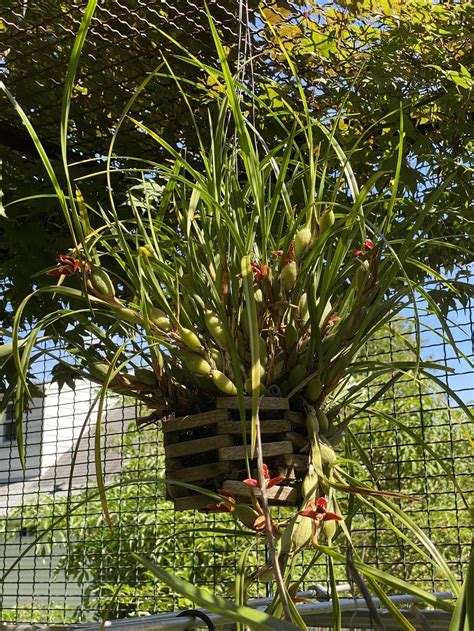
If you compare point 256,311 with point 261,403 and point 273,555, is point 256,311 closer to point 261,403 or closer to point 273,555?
point 261,403

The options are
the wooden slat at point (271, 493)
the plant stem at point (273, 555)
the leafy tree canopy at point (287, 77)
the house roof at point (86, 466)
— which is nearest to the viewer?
the plant stem at point (273, 555)

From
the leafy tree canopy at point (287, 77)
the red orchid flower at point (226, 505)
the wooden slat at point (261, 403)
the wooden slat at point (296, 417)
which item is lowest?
the red orchid flower at point (226, 505)

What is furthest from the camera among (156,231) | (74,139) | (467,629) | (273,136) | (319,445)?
(74,139)

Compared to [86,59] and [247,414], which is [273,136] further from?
[247,414]

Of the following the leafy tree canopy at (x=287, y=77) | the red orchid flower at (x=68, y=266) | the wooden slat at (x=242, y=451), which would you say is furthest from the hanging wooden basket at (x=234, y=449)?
the leafy tree canopy at (x=287, y=77)

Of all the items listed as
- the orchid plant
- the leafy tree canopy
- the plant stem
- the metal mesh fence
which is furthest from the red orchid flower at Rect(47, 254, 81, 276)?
the leafy tree canopy

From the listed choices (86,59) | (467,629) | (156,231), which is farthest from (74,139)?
(467,629)

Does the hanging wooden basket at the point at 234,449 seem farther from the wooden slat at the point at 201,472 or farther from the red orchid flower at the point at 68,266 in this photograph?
the red orchid flower at the point at 68,266

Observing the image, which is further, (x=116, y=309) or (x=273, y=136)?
(x=273, y=136)

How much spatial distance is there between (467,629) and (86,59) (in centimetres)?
114

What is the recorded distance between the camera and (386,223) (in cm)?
58

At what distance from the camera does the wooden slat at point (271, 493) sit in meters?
0.49

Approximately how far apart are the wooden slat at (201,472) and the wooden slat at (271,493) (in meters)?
0.02

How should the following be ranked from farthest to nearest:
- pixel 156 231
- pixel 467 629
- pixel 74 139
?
pixel 74 139 → pixel 156 231 → pixel 467 629
